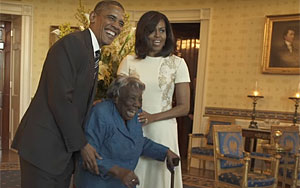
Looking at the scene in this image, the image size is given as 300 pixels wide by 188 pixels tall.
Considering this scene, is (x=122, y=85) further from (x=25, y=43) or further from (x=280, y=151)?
(x=25, y=43)

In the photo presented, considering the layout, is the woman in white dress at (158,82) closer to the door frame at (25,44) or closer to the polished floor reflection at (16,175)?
the polished floor reflection at (16,175)

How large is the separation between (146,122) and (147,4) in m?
4.98

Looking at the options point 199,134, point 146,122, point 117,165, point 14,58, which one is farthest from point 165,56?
point 14,58

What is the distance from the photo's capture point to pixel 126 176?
1.56 meters

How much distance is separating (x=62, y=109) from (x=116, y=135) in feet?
1.15

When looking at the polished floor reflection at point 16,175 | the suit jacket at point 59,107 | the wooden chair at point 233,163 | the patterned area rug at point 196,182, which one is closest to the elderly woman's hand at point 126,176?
the suit jacket at point 59,107

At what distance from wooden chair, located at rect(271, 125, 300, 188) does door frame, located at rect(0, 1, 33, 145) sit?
172 inches

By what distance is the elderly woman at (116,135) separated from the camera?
1620 millimetres

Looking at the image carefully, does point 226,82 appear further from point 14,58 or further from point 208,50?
point 14,58

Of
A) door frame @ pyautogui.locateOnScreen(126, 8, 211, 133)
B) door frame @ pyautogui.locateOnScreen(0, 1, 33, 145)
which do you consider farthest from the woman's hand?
door frame @ pyautogui.locateOnScreen(0, 1, 33, 145)

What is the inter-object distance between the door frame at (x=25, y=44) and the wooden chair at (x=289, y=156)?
14.4 feet

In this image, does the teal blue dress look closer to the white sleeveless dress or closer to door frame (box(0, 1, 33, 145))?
the white sleeveless dress

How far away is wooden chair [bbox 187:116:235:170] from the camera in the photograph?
5.35 metres

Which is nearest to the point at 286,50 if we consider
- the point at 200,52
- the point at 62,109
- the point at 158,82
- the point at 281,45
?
the point at 281,45
